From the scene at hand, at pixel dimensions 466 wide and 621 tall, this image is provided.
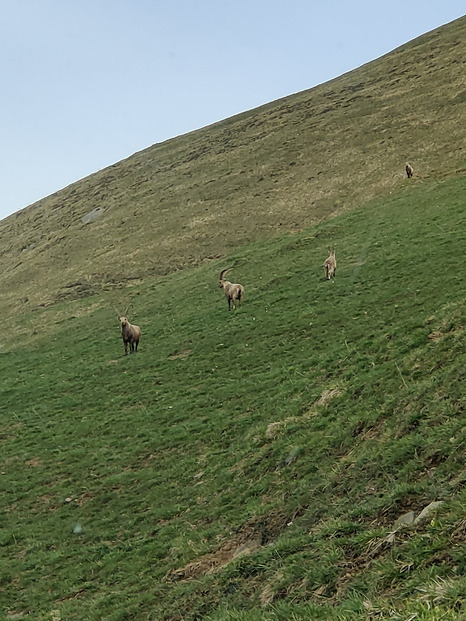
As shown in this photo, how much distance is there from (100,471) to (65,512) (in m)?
2.34

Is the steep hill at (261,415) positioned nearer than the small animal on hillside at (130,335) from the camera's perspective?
Yes

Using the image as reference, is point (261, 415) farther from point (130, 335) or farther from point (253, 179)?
point (253, 179)

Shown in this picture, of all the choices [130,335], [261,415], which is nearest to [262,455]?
[261,415]

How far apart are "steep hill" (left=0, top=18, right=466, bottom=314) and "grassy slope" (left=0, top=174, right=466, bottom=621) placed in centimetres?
2084

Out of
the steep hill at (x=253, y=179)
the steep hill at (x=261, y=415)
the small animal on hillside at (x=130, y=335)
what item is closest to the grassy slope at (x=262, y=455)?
the steep hill at (x=261, y=415)

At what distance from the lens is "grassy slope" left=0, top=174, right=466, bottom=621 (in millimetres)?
8250

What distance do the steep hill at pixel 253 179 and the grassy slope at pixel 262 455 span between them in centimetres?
2084

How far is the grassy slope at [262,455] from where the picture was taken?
325 inches

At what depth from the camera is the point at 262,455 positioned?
1538 centimetres

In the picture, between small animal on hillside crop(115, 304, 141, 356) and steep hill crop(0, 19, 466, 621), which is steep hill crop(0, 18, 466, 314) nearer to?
steep hill crop(0, 19, 466, 621)

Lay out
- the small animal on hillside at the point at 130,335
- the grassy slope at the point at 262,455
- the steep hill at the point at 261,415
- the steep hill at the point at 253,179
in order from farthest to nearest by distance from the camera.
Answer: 1. the steep hill at the point at 253,179
2. the small animal on hillside at the point at 130,335
3. the steep hill at the point at 261,415
4. the grassy slope at the point at 262,455

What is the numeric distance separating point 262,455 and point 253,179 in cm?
5949

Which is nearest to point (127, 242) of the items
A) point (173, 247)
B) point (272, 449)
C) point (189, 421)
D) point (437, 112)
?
point (173, 247)

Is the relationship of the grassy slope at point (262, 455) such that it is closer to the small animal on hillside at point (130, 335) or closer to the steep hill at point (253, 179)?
the small animal on hillside at point (130, 335)
